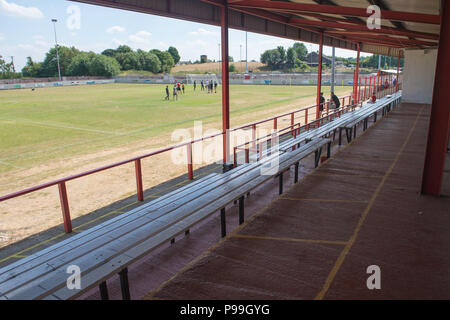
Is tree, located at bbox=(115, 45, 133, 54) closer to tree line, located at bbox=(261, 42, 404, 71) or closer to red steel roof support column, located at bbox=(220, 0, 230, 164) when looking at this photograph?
tree line, located at bbox=(261, 42, 404, 71)

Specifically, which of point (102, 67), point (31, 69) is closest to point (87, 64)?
point (102, 67)

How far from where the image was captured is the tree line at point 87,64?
8754 cm

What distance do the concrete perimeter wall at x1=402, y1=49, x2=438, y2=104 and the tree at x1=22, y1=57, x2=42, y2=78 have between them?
303 feet

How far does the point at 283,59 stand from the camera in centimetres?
11900

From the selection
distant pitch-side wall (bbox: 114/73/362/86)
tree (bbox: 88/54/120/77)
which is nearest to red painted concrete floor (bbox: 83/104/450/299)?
distant pitch-side wall (bbox: 114/73/362/86)

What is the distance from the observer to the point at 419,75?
75.8ft

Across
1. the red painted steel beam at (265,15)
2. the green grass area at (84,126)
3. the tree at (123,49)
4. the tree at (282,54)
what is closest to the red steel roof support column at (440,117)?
the red painted steel beam at (265,15)

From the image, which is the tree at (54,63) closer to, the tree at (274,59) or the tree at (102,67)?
the tree at (102,67)

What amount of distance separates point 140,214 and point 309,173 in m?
4.79

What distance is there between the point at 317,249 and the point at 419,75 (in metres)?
22.7

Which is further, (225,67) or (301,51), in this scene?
(301,51)

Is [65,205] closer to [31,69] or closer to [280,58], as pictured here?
[31,69]

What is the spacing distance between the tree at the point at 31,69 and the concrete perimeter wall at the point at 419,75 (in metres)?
92.4

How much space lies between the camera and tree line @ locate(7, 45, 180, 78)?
287 feet
